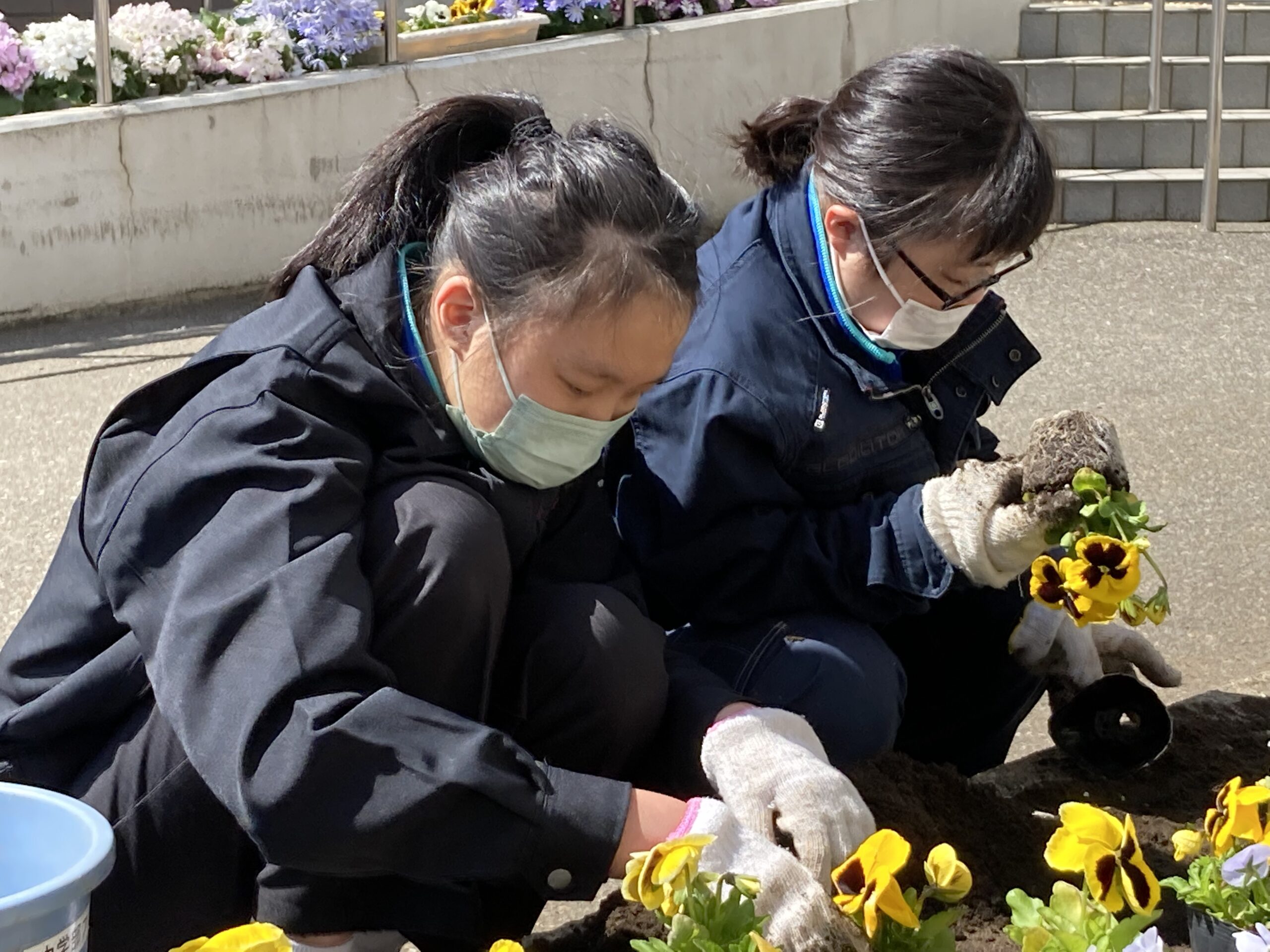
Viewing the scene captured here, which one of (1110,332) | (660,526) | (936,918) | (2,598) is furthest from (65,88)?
(936,918)

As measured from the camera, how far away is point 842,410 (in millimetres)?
2178

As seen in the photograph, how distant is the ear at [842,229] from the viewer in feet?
7.13

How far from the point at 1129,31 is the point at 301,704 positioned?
719cm

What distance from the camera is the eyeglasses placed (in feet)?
7.12

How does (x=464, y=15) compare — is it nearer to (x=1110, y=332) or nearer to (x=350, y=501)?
(x=1110, y=332)

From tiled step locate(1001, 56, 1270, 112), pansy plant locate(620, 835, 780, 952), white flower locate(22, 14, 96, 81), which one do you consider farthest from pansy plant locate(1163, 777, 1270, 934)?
tiled step locate(1001, 56, 1270, 112)

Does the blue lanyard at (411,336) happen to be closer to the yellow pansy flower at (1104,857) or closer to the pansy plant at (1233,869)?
the yellow pansy flower at (1104,857)

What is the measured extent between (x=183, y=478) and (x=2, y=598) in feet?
6.31

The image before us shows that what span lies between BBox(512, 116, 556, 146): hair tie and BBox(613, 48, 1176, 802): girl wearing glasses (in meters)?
0.40

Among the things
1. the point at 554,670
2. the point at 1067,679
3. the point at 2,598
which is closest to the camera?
the point at 554,670

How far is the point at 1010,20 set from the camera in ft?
25.5

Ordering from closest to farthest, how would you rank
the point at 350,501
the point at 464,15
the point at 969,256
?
the point at 350,501 < the point at 969,256 < the point at 464,15

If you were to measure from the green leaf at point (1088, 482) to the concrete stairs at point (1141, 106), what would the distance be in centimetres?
504

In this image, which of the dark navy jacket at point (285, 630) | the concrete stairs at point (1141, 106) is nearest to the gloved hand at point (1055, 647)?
the dark navy jacket at point (285, 630)
